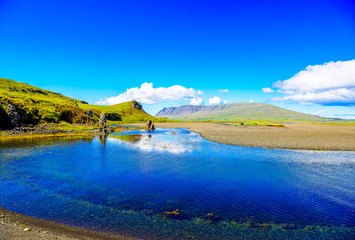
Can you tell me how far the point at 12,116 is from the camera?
6112cm

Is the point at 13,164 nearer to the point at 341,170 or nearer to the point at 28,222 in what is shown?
the point at 28,222

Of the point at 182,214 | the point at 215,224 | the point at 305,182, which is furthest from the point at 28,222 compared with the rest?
the point at 305,182

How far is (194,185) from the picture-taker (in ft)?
63.4

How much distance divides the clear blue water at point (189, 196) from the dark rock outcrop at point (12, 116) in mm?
42239

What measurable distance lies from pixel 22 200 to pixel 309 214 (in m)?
22.3

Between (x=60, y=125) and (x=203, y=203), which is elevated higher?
(x=60, y=125)

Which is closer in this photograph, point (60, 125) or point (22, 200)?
point (22, 200)

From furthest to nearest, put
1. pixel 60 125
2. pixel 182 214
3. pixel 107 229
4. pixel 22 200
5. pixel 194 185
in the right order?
pixel 60 125 < pixel 194 185 < pixel 22 200 < pixel 182 214 < pixel 107 229

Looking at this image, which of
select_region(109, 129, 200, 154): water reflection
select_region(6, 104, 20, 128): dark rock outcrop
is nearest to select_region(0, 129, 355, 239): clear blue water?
select_region(109, 129, 200, 154): water reflection

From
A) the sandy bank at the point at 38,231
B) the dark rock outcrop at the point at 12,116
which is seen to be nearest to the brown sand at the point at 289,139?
the sandy bank at the point at 38,231

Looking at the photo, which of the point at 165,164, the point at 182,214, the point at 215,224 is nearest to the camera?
the point at 215,224

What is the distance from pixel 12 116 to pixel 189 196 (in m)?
71.9

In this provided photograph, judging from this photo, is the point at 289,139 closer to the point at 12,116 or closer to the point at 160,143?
the point at 160,143

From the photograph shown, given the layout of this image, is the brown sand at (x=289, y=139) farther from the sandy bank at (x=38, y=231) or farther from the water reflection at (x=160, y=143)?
the sandy bank at (x=38, y=231)
